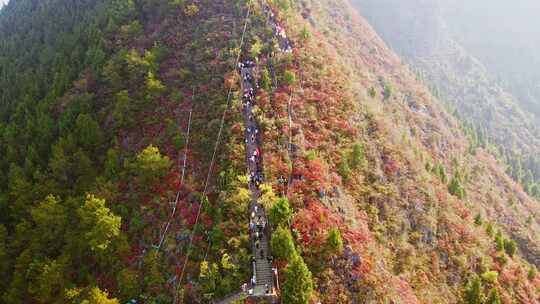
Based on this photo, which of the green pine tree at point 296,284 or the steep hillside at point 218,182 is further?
Result: the steep hillside at point 218,182

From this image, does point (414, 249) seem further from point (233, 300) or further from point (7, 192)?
point (7, 192)

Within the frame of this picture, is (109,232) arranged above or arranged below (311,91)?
below

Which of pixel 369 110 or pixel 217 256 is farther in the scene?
pixel 369 110

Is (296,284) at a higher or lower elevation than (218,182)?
lower

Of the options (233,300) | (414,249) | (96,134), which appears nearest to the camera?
(233,300)

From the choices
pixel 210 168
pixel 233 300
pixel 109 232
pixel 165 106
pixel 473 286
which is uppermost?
pixel 165 106

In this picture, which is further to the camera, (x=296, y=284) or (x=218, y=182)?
(x=218, y=182)

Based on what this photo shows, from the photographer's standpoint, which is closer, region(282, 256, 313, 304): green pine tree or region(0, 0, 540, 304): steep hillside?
region(282, 256, 313, 304): green pine tree

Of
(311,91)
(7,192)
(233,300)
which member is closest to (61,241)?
(7,192)
